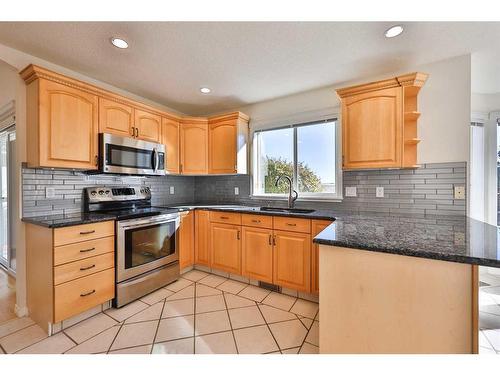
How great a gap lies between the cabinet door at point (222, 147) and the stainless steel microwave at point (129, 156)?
699 mm

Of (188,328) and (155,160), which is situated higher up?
(155,160)

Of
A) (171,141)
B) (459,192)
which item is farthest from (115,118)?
(459,192)

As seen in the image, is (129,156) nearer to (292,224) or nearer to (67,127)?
(67,127)

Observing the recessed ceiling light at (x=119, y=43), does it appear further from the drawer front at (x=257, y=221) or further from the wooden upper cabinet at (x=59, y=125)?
the drawer front at (x=257, y=221)

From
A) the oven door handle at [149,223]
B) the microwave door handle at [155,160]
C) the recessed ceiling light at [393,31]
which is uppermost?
the recessed ceiling light at [393,31]

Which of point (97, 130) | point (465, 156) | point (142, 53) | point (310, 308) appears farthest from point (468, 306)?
point (97, 130)

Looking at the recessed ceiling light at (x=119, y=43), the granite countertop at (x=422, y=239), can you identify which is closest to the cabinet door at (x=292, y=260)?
the granite countertop at (x=422, y=239)

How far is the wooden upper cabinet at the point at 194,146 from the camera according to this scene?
331 cm

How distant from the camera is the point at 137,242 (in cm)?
231

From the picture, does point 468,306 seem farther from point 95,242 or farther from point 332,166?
point 95,242

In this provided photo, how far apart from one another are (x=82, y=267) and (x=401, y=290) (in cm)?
226

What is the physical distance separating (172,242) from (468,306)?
8.22 feet

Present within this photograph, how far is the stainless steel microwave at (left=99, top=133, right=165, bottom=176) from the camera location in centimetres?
229

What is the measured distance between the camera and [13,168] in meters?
2.75
